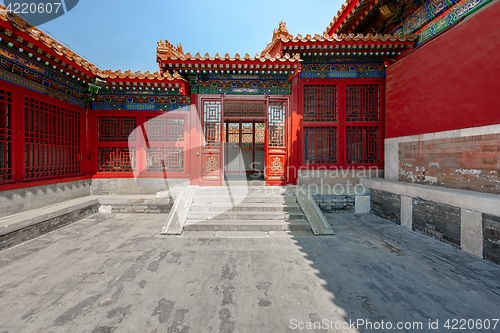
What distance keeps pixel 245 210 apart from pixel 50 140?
17.1 ft

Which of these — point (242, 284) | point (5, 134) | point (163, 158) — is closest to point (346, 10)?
point (163, 158)

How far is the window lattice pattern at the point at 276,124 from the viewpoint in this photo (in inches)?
267

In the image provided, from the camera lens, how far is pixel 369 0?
18.8 feet

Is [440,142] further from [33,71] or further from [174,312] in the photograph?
[33,71]

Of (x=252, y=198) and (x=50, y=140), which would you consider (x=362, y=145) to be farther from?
(x=50, y=140)

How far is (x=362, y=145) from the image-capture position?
22.4ft

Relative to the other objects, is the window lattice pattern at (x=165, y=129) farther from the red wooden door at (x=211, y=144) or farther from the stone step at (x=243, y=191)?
the stone step at (x=243, y=191)

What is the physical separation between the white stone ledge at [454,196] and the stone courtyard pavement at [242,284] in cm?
80

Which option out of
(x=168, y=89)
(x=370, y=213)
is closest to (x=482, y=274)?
(x=370, y=213)

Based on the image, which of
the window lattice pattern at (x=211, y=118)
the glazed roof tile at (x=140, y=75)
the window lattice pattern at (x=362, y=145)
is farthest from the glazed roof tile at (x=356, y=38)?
the glazed roof tile at (x=140, y=75)

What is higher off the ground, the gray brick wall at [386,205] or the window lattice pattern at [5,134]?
the window lattice pattern at [5,134]

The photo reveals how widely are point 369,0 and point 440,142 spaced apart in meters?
4.01

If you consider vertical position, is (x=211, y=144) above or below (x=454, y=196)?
above

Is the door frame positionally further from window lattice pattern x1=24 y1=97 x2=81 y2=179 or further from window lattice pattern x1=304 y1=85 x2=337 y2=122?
window lattice pattern x1=24 y1=97 x2=81 y2=179
